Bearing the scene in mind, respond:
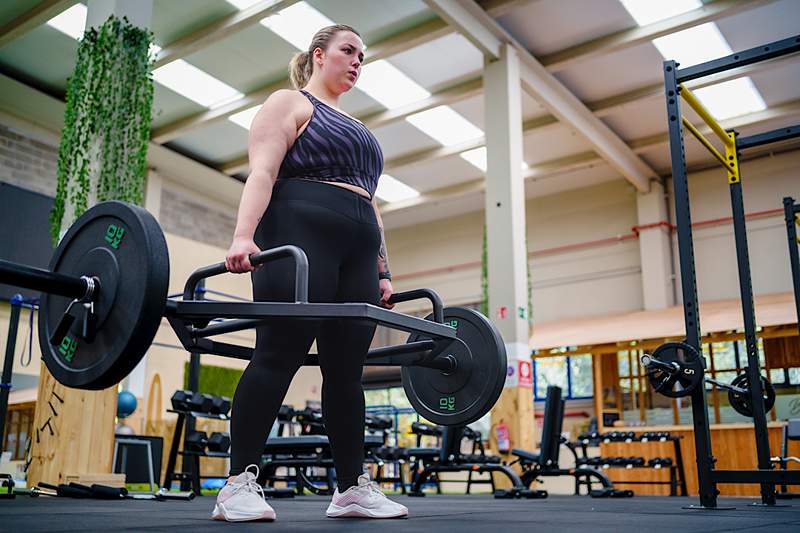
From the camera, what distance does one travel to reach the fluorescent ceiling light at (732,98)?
28.5ft

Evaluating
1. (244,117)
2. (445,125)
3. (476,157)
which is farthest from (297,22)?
(476,157)

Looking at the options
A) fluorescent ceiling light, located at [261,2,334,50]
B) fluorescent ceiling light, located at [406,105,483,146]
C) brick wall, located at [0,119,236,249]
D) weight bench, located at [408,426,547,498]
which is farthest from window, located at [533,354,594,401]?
fluorescent ceiling light, located at [261,2,334,50]

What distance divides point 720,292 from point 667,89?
8.19 metres

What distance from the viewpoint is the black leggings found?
162cm

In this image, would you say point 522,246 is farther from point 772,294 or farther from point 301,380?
point 301,380

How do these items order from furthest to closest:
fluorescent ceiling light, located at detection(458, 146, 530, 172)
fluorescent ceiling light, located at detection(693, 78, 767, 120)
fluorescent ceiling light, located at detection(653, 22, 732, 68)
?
fluorescent ceiling light, located at detection(458, 146, 530, 172)
fluorescent ceiling light, located at detection(693, 78, 767, 120)
fluorescent ceiling light, located at detection(653, 22, 732, 68)

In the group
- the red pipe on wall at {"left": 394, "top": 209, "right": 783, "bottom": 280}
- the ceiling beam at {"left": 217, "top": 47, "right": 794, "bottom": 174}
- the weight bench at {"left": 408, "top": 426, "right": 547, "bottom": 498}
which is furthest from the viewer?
the red pipe on wall at {"left": 394, "top": 209, "right": 783, "bottom": 280}

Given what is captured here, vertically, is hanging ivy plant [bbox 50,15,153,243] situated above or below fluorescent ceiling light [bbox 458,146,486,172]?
below

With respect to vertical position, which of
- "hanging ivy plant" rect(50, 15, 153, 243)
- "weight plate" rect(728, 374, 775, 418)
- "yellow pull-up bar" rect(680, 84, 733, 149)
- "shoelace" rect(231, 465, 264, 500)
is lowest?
"shoelace" rect(231, 465, 264, 500)

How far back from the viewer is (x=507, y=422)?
733 cm

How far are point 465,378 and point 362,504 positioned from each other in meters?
0.44

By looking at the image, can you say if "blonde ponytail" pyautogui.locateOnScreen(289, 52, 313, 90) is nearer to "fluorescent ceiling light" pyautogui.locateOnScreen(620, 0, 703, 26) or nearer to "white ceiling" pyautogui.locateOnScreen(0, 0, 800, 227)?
"white ceiling" pyautogui.locateOnScreen(0, 0, 800, 227)

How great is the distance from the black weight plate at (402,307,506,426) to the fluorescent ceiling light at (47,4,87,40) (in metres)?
6.73

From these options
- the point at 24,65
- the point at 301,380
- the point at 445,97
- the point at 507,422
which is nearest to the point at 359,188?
the point at 507,422
